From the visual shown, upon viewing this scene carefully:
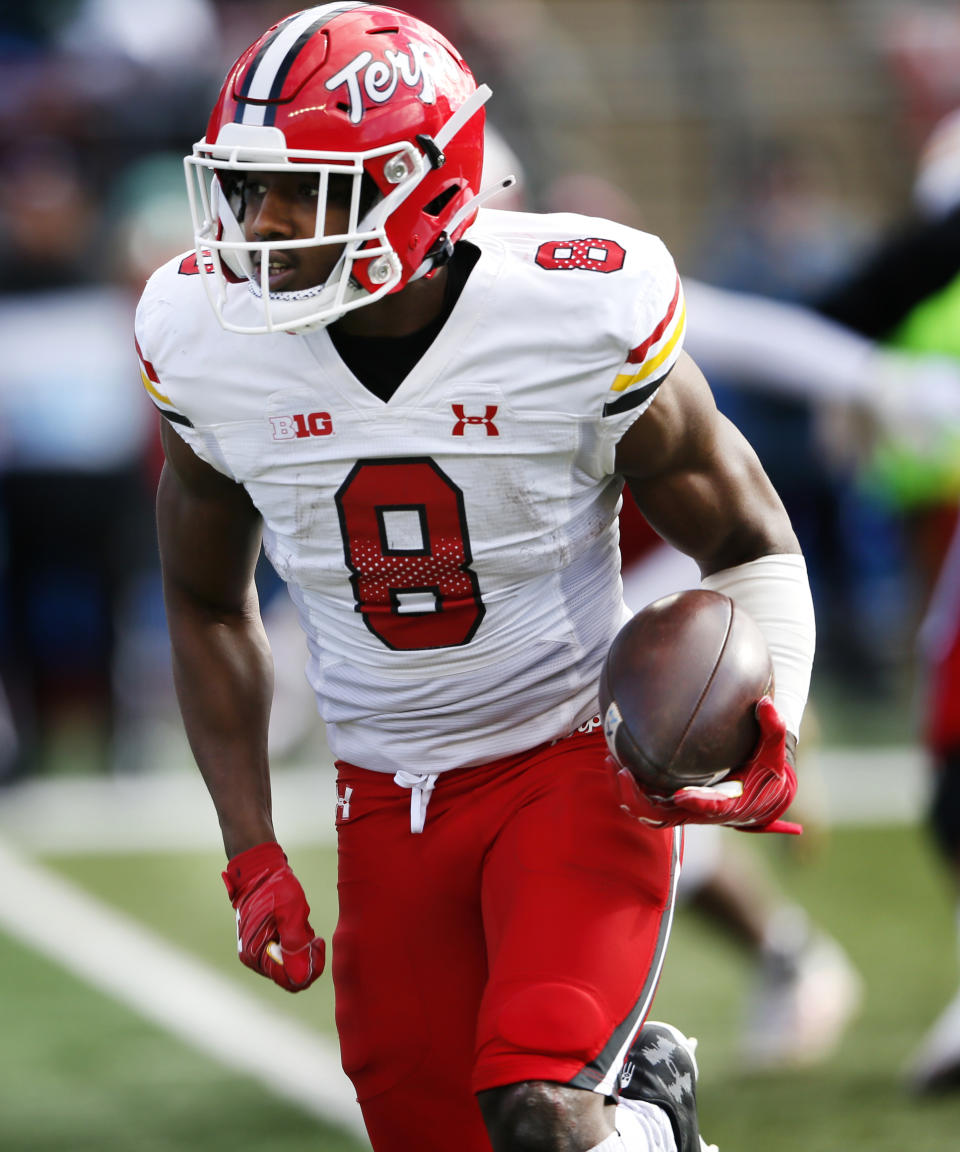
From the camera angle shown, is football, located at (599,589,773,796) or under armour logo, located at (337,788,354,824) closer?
football, located at (599,589,773,796)

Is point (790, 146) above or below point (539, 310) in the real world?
below

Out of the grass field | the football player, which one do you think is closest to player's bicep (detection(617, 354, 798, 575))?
the football player

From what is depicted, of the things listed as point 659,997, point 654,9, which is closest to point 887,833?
point 659,997

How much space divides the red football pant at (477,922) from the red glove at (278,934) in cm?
6

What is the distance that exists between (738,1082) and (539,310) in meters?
2.53

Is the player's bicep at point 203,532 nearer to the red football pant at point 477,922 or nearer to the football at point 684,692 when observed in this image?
the red football pant at point 477,922

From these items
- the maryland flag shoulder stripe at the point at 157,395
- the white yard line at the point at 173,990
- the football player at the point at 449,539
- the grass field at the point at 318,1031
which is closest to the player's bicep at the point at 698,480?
the football player at the point at 449,539

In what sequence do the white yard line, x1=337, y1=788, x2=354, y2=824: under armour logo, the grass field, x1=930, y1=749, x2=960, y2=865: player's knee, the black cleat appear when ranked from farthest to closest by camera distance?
the white yard line → x1=930, y1=749, x2=960, y2=865: player's knee → the grass field → x1=337, y1=788, x2=354, y2=824: under armour logo → the black cleat

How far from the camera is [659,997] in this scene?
Answer: 16.4ft

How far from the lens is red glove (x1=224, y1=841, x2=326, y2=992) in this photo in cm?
273

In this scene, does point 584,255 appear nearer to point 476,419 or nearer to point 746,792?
point 476,419

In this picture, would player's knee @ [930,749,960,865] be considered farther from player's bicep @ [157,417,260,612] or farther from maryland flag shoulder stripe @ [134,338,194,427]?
maryland flag shoulder stripe @ [134,338,194,427]

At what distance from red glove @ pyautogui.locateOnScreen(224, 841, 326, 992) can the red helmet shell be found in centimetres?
92

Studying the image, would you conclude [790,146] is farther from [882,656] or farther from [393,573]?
[393,573]
